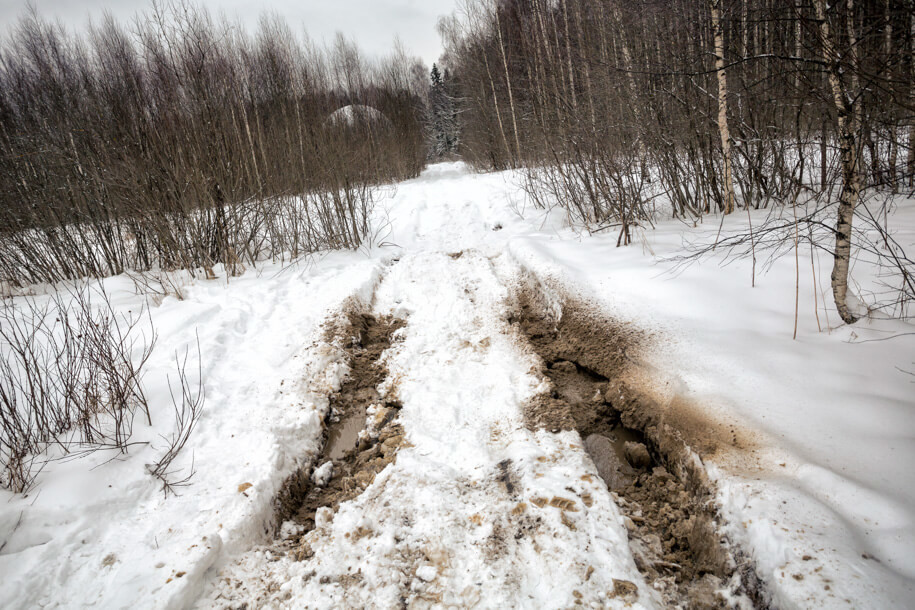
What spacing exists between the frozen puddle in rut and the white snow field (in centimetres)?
1

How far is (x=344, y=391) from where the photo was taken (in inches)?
140

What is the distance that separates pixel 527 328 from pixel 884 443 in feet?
8.62

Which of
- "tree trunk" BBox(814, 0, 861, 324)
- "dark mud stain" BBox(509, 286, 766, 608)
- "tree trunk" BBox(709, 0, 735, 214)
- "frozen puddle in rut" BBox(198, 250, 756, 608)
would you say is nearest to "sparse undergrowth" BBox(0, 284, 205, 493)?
"frozen puddle in rut" BBox(198, 250, 756, 608)

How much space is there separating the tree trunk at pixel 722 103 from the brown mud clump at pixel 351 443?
4758mm

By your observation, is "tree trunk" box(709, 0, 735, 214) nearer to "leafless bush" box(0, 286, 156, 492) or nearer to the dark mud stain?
the dark mud stain

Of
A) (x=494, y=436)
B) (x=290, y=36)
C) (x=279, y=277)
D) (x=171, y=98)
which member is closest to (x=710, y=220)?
(x=494, y=436)

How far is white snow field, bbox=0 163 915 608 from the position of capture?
1.71m

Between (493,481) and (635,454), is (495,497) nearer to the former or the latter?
(493,481)

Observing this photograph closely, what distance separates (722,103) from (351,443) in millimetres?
5546

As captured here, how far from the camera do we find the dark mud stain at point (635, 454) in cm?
177

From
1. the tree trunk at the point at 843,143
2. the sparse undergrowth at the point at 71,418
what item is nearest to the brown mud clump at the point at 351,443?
the sparse undergrowth at the point at 71,418

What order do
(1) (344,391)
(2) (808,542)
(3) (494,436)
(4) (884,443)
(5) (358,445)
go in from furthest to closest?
(1) (344,391)
(5) (358,445)
(3) (494,436)
(4) (884,443)
(2) (808,542)

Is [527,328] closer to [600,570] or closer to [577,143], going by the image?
[600,570]

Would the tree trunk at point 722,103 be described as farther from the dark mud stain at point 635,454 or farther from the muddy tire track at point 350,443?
the muddy tire track at point 350,443
